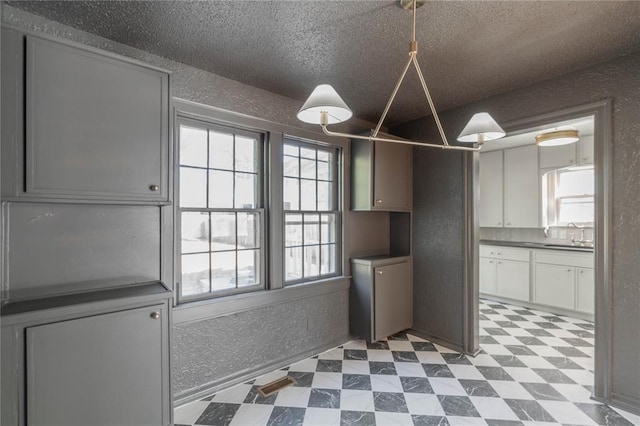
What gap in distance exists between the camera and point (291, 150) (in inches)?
123

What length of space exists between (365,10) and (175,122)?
1.56 metres

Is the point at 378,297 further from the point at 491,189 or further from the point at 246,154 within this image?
the point at 491,189

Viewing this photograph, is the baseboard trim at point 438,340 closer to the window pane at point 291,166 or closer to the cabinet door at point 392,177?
the cabinet door at point 392,177

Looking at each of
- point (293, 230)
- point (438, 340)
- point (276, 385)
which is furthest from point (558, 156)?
point (276, 385)

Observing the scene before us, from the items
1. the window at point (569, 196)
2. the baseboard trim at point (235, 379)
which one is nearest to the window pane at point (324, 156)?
the baseboard trim at point (235, 379)

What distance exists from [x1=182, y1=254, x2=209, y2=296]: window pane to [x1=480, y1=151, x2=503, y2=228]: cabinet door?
487 centimetres

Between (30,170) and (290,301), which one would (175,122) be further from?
(290,301)

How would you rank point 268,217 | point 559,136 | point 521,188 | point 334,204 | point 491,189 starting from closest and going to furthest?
point 268,217, point 334,204, point 559,136, point 521,188, point 491,189

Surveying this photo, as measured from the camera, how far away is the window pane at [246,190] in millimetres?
2768

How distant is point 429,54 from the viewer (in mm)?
2250

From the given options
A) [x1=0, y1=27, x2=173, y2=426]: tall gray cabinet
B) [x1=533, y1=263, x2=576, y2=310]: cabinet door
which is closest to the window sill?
[x1=0, y1=27, x2=173, y2=426]: tall gray cabinet

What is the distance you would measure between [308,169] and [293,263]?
100 cm

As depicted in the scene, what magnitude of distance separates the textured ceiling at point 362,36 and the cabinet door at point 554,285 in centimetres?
291

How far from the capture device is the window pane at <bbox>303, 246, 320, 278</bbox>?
3.26 metres
